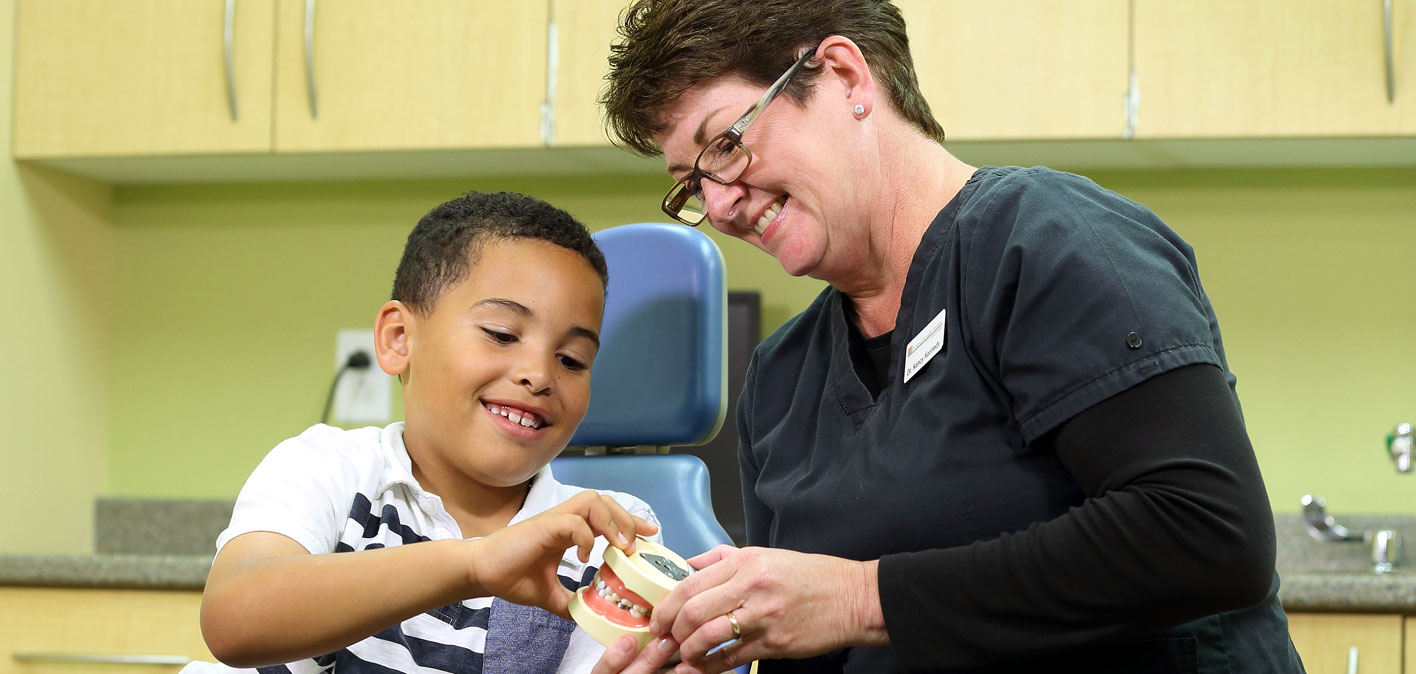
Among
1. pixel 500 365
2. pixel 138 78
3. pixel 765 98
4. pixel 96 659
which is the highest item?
pixel 138 78

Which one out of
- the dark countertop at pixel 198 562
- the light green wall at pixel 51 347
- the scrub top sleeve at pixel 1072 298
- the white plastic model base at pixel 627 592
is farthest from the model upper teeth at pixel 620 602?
the light green wall at pixel 51 347

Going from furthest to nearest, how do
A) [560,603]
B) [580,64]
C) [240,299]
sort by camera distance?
[240,299], [580,64], [560,603]

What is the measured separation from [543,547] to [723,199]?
0.35 meters

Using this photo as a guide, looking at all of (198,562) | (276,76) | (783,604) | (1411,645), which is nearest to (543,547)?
(783,604)

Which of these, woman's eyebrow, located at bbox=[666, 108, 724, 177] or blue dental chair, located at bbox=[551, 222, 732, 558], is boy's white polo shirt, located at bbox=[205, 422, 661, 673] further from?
woman's eyebrow, located at bbox=[666, 108, 724, 177]

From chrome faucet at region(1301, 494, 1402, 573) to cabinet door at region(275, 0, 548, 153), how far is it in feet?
5.31

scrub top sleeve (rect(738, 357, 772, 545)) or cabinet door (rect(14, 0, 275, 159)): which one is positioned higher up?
cabinet door (rect(14, 0, 275, 159))

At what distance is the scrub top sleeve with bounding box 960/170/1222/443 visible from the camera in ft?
2.60

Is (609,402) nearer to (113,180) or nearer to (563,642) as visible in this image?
(563,642)

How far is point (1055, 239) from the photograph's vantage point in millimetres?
854

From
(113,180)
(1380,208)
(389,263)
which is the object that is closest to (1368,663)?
(1380,208)

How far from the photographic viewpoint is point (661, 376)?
140cm

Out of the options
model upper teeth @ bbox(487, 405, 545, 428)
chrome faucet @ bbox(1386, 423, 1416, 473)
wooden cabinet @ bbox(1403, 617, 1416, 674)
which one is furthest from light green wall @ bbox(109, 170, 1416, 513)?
model upper teeth @ bbox(487, 405, 545, 428)

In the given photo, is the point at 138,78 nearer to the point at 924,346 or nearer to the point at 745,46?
the point at 745,46
